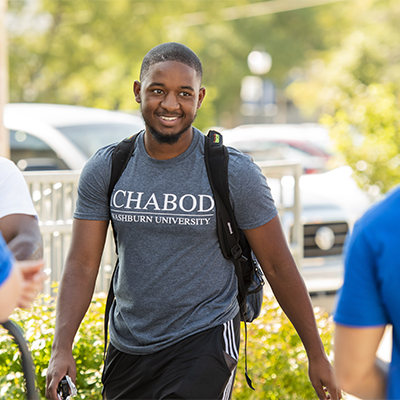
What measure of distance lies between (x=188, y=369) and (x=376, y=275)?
1276 mm

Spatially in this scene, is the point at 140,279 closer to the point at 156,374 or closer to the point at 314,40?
the point at 156,374

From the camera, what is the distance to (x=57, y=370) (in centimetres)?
273

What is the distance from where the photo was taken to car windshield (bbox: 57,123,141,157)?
793 centimetres

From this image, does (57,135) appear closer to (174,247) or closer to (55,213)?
(55,213)

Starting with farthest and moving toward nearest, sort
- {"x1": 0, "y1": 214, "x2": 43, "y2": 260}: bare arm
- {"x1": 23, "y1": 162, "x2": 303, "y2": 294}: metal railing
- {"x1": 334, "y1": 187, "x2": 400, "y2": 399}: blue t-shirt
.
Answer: {"x1": 23, "y1": 162, "x2": 303, "y2": 294}: metal railing
{"x1": 0, "y1": 214, "x2": 43, "y2": 260}: bare arm
{"x1": 334, "y1": 187, "x2": 400, "y2": 399}: blue t-shirt

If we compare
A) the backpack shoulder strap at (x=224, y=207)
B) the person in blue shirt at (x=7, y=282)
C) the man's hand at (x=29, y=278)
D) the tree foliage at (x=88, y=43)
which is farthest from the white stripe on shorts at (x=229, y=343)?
the tree foliage at (x=88, y=43)

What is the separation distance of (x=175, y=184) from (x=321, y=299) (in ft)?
14.5

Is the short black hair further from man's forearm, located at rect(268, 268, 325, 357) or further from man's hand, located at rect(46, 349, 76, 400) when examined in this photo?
man's hand, located at rect(46, 349, 76, 400)

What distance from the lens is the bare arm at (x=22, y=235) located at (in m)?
2.56

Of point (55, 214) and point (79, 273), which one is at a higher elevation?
point (79, 273)

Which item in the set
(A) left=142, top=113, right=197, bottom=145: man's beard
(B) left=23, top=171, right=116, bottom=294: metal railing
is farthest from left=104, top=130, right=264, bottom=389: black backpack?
(B) left=23, top=171, right=116, bottom=294: metal railing

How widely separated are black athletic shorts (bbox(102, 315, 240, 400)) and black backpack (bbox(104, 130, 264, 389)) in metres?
0.20

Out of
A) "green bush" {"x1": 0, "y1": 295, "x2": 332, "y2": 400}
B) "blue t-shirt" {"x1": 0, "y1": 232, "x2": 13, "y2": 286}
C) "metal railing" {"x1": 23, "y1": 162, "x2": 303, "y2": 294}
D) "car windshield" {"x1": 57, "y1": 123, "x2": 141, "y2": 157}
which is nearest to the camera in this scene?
"blue t-shirt" {"x1": 0, "y1": 232, "x2": 13, "y2": 286}

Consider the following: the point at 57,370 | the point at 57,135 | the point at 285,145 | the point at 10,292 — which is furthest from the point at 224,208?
the point at 285,145
